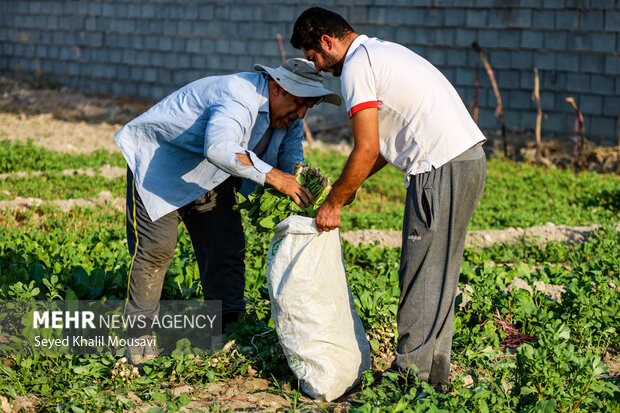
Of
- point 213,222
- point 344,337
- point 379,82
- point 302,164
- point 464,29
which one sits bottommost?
point 344,337

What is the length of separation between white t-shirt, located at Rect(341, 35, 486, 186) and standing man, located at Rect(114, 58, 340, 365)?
50 cm

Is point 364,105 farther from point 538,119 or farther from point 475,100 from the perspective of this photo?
point 475,100

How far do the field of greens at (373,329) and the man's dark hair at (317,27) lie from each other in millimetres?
1551

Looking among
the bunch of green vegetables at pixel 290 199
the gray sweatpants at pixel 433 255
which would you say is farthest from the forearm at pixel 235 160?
the gray sweatpants at pixel 433 255

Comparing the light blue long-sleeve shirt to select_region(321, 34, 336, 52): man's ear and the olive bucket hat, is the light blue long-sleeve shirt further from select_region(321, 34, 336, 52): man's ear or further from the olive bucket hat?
select_region(321, 34, 336, 52): man's ear

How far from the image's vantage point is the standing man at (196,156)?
3.85 m

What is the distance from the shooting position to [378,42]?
11.4 ft

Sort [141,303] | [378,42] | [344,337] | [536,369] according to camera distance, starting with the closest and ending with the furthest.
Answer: [536,369] < [378,42] < [344,337] < [141,303]

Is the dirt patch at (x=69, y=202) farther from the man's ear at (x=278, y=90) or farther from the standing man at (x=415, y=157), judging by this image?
the standing man at (x=415, y=157)

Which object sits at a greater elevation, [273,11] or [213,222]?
[273,11]

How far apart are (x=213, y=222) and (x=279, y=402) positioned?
1114 millimetres

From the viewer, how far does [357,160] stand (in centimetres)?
337

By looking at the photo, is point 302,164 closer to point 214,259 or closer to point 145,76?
point 214,259

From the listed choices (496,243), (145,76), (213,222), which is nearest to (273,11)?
(145,76)
